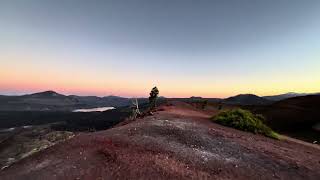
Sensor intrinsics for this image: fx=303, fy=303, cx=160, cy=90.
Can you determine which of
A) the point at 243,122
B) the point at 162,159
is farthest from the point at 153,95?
the point at 162,159

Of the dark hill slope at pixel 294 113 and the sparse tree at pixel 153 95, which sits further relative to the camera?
the dark hill slope at pixel 294 113

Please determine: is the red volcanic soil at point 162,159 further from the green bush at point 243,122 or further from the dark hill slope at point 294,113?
the dark hill slope at point 294,113

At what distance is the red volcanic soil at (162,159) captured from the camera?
13.3 meters

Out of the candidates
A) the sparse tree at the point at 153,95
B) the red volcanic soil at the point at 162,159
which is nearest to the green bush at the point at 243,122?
the red volcanic soil at the point at 162,159

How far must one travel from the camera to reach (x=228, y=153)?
56.4 ft

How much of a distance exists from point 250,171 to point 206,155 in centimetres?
250

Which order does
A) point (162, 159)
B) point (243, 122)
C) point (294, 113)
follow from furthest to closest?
1. point (294, 113)
2. point (243, 122)
3. point (162, 159)

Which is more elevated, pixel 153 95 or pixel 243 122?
pixel 153 95

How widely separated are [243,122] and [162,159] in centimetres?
1351

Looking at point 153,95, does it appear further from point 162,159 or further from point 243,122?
point 162,159

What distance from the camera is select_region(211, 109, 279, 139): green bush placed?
25844 millimetres

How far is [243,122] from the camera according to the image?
26.3 m

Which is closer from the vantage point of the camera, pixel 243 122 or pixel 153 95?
pixel 243 122

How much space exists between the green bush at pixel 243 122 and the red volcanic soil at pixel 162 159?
5.03 m
